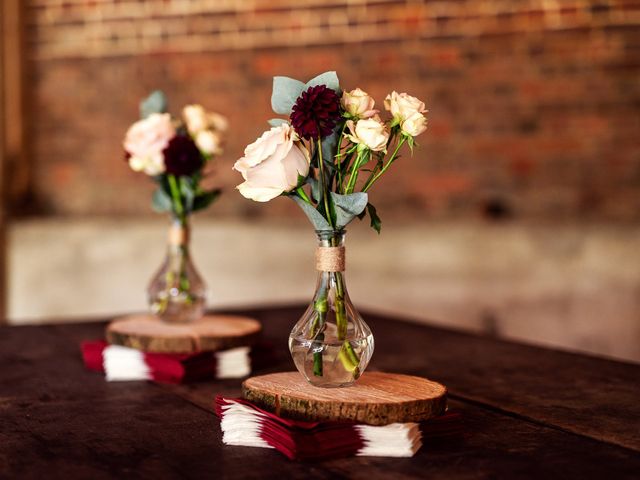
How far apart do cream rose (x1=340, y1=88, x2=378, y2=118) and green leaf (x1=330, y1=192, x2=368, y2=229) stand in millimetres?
121

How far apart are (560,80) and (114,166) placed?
5.99ft

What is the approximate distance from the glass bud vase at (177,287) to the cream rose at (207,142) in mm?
183

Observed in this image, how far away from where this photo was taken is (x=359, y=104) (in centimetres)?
140

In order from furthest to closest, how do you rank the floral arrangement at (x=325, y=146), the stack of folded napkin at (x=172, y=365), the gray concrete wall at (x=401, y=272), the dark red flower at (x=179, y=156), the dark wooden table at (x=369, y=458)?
the gray concrete wall at (x=401, y=272) → the dark red flower at (x=179, y=156) → the stack of folded napkin at (x=172, y=365) → the floral arrangement at (x=325, y=146) → the dark wooden table at (x=369, y=458)

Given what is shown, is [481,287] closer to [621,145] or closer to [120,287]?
[621,145]

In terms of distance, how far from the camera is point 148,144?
207 centimetres

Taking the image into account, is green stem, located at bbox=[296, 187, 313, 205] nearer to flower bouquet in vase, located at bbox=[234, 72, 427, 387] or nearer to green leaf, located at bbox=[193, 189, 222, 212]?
flower bouquet in vase, located at bbox=[234, 72, 427, 387]

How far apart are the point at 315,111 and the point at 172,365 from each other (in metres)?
0.73

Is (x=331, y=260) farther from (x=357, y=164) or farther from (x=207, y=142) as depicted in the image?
(x=207, y=142)

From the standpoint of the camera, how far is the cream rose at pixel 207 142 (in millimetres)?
2119

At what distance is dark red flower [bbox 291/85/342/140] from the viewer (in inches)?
54.4

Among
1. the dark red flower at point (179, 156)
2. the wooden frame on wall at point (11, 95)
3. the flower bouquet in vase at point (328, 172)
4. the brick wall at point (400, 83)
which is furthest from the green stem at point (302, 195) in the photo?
the wooden frame on wall at point (11, 95)

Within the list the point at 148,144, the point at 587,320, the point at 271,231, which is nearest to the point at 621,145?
the point at 587,320

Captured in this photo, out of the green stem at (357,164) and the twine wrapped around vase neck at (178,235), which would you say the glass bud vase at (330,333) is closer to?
the green stem at (357,164)
